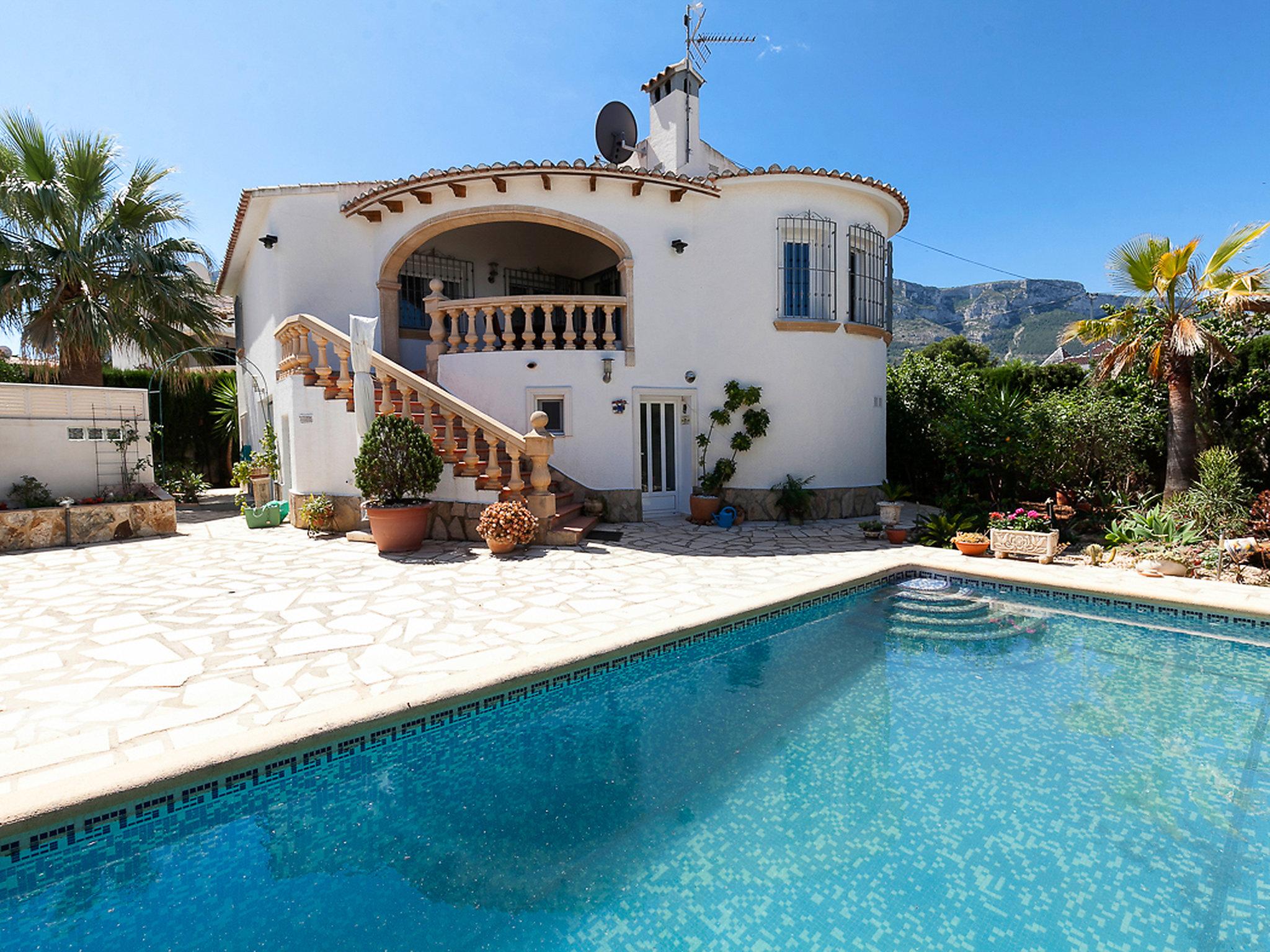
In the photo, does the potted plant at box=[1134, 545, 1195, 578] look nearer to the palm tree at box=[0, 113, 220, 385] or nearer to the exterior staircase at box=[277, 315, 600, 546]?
the exterior staircase at box=[277, 315, 600, 546]

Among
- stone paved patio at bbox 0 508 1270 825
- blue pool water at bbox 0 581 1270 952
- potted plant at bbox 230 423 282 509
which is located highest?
potted plant at bbox 230 423 282 509

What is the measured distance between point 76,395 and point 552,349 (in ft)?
30.5

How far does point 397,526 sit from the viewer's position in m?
9.89

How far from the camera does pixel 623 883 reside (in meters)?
3.36

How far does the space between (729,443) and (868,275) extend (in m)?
5.25

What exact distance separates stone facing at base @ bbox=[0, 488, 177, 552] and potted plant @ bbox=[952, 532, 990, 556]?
14496 mm

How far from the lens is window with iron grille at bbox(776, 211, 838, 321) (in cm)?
1366

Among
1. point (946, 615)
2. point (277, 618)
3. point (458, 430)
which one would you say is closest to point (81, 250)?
point (458, 430)

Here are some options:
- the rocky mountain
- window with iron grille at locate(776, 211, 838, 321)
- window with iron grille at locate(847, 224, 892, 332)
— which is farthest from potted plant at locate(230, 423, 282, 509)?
the rocky mountain

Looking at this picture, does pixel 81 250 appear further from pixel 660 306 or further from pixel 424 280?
pixel 660 306

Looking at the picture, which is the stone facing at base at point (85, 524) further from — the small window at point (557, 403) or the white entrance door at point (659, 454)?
the white entrance door at point (659, 454)

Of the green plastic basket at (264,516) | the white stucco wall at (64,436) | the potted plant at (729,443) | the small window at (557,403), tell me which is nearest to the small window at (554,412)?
the small window at (557,403)

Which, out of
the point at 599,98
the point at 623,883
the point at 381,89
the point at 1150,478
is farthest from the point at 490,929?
the point at 599,98

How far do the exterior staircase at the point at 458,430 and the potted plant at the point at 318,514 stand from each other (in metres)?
1.76
